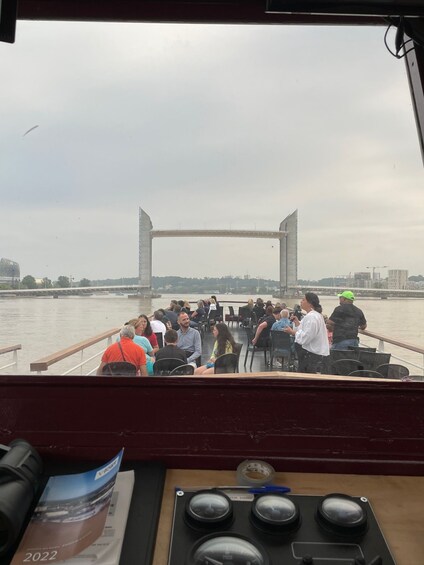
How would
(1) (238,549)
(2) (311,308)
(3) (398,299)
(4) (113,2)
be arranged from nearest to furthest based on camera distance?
(1) (238,549) → (4) (113,2) → (3) (398,299) → (2) (311,308)

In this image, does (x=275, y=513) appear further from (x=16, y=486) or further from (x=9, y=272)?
(x=9, y=272)

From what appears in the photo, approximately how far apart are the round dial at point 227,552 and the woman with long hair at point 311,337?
0.76 meters

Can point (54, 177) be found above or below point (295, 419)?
above

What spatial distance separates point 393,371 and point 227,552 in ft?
2.73

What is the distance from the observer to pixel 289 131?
4.53 ft

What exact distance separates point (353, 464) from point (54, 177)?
1237mm

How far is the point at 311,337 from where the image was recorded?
1.79 m

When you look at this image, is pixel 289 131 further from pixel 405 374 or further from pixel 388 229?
pixel 405 374

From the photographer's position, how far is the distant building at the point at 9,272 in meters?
1.30

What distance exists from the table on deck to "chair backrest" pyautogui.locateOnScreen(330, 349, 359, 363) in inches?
23.0

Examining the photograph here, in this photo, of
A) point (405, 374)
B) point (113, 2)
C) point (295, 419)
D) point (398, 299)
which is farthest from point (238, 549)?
point (113, 2)

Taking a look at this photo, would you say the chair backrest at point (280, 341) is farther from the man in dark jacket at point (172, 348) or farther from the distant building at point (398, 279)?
the distant building at point (398, 279)

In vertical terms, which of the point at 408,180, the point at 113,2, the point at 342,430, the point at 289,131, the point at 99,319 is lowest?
the point at 342,430

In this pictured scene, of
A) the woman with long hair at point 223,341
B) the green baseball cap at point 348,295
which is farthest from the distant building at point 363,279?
the woman with long hair at point 223,341
